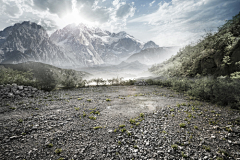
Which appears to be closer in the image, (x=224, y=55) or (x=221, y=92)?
(x=221, y=92)

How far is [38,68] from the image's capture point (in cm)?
3759

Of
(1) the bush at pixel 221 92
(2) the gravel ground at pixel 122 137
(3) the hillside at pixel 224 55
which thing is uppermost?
(3) the hillside at pixel 224 55

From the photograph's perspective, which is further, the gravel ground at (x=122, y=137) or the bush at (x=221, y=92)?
the bush at (x=221, y=92)

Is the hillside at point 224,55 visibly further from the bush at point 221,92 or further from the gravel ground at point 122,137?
the gravel ground at point 122,137

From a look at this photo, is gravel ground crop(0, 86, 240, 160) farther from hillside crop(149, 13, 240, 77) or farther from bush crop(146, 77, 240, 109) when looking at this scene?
hillside crop(149, 13, 240, 77)

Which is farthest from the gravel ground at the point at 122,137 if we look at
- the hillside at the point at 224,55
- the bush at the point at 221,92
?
the hillside at the point at 224,55

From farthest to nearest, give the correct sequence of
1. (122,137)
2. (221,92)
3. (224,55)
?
1. (224,55)
2. (221,92)
3. (122,137)

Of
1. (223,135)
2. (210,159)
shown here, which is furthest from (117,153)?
(223,135)

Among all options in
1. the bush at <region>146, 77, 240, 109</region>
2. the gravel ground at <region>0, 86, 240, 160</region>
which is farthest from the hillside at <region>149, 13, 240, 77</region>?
the gravel ground at <region>0, 86, 240, 160</region>

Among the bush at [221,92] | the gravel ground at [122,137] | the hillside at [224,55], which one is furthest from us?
the hillside at [224,55]

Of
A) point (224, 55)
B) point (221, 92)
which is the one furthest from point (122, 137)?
point (224, 55)

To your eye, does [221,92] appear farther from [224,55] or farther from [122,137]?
[122,137]

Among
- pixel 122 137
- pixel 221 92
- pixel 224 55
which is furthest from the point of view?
pixel 224 55

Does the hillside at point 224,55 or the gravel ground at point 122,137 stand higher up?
the hillside at point 224,55
